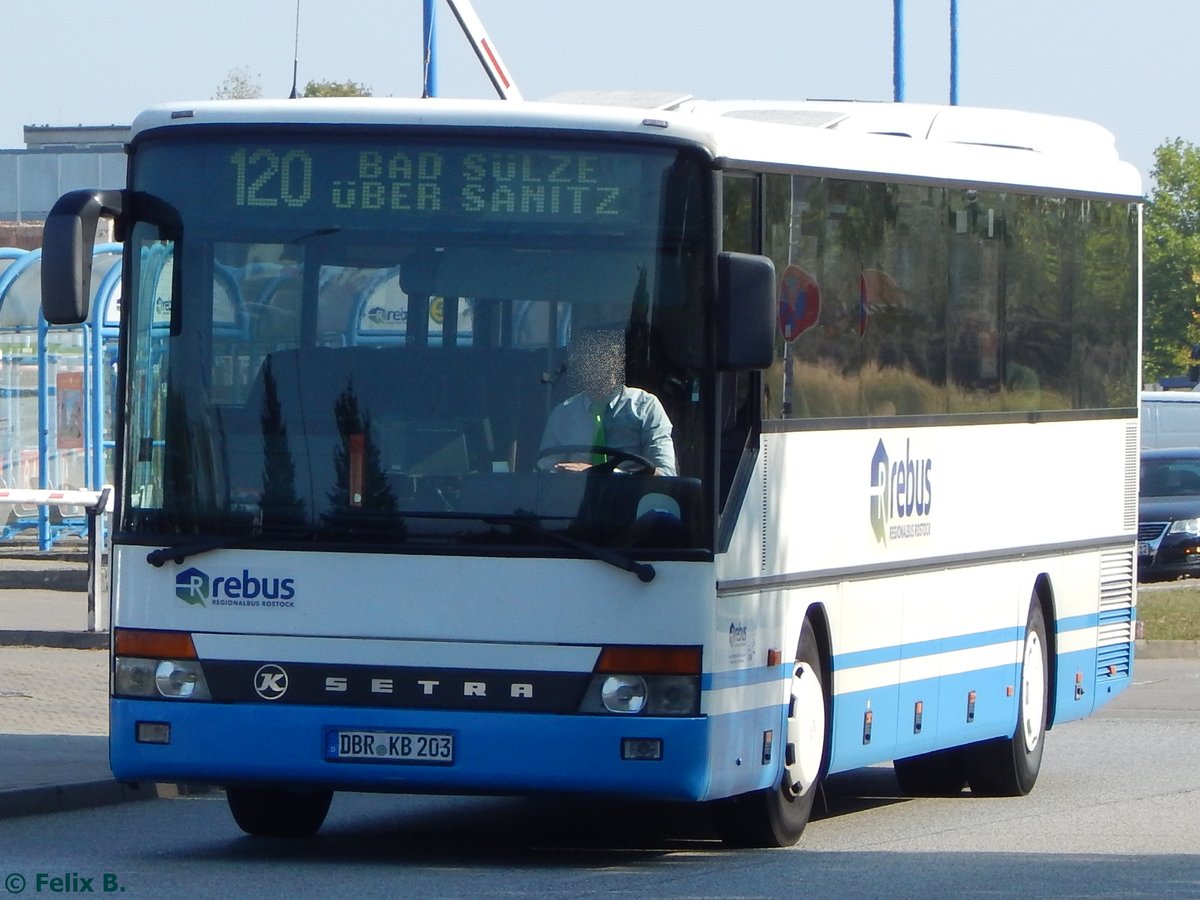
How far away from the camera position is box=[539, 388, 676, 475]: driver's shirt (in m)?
9.12

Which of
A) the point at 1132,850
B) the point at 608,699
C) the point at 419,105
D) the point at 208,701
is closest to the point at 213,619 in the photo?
the point at 208,701

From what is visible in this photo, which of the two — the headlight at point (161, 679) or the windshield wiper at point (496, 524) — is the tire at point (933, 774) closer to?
the windshield wiper at point (496, 524)

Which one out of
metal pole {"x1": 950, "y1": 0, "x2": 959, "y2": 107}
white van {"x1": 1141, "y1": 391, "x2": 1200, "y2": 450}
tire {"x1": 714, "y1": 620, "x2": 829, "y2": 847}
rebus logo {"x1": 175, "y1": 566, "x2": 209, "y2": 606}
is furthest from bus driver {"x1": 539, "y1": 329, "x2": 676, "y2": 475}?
white van {"x1": 1141, "y1": 391, "x2": 1200, "y2": 450}

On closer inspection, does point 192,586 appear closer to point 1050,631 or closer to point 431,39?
point 1050,631

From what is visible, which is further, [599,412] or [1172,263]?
[1172,263]

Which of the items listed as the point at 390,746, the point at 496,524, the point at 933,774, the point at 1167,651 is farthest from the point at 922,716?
the point at 1167,651

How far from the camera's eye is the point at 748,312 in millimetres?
9094

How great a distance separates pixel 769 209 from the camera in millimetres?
9961

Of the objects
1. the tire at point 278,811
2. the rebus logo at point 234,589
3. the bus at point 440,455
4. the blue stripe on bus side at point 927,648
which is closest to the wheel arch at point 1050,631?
the blue stripe on bus side at point 927,648

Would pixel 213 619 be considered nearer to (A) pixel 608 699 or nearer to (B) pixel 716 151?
(A) pixel 608 699

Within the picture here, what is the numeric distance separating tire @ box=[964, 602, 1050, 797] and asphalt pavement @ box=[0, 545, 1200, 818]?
4386 mm

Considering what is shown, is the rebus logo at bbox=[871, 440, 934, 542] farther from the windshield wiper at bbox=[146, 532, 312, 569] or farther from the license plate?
the windshield wiper at bbox=[146, 532, 312, 569]

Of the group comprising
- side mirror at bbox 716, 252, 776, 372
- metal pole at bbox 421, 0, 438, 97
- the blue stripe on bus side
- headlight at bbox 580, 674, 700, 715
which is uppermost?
metal pole at bbox 421, 0, 438, 97

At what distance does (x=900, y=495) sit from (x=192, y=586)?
3.51 m
